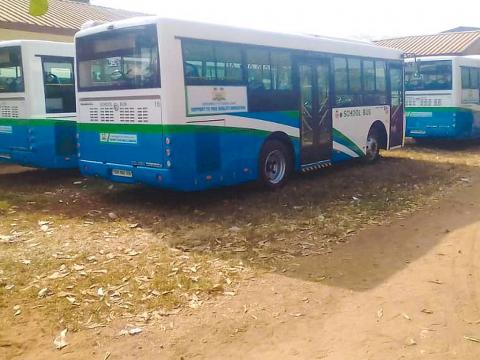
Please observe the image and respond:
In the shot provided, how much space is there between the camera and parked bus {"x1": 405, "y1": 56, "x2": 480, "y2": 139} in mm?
16000

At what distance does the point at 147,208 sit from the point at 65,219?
4.24ft

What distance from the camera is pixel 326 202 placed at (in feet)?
28.9

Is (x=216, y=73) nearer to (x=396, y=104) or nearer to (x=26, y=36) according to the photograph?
(x=396, y=104)

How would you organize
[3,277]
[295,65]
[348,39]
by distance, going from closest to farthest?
[3,277], [295,65], [348,39]

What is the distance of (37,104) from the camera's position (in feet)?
33.9

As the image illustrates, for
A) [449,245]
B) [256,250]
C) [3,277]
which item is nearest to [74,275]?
[3,277]

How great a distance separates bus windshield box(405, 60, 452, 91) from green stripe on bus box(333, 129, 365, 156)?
5023mm

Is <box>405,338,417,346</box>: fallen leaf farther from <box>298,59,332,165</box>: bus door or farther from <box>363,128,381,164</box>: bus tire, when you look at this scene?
<box>363,128,381,164</box>: bus tire

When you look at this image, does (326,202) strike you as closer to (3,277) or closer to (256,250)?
(256,250)

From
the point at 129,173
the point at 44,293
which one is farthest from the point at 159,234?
the point at 44,293

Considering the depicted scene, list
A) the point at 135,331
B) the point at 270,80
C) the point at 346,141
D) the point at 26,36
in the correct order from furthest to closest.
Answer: the point at 26,36 → the point at 346,141 → the point at 270,80 → the point at 135,331

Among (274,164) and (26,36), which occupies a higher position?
(26,36)

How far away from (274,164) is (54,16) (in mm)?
11793

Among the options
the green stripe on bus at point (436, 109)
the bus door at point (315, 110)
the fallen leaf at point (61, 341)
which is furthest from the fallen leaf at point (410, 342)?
the green stripe on bus at point (436, 109)
